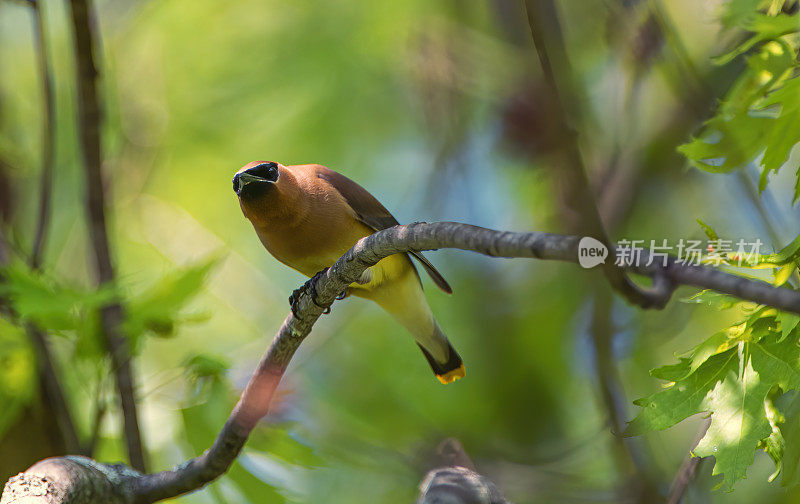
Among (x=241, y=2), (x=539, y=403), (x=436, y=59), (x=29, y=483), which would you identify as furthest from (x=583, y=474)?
(x=241, y=2)

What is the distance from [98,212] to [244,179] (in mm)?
845

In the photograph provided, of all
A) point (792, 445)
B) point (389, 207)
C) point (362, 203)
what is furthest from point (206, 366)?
point (389, 207)

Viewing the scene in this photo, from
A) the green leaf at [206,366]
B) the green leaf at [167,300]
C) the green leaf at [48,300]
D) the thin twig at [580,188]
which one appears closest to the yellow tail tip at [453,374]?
the green leaf at [206,366]

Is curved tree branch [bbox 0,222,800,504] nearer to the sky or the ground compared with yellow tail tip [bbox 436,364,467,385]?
nearer to the ground

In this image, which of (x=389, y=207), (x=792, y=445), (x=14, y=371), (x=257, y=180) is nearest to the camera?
(x=792, y=445)

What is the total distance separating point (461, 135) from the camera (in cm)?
558

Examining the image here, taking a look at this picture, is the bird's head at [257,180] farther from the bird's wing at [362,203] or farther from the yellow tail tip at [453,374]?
the yellow tail tip at [453,374]

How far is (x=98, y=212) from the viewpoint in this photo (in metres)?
3.91

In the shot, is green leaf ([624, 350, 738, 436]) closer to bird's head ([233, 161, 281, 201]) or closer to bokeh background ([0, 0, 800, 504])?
bokeh background ([0, 0, 800, 504])

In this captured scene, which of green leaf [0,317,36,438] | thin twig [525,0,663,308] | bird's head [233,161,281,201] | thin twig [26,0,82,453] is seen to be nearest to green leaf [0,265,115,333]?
thin twig [26,0,82,453]

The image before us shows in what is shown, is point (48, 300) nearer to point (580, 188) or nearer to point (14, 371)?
point (14, 371)

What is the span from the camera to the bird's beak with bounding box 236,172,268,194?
3.52m

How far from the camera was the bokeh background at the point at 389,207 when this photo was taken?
3.95 m

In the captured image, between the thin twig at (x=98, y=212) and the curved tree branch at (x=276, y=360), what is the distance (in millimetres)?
875
